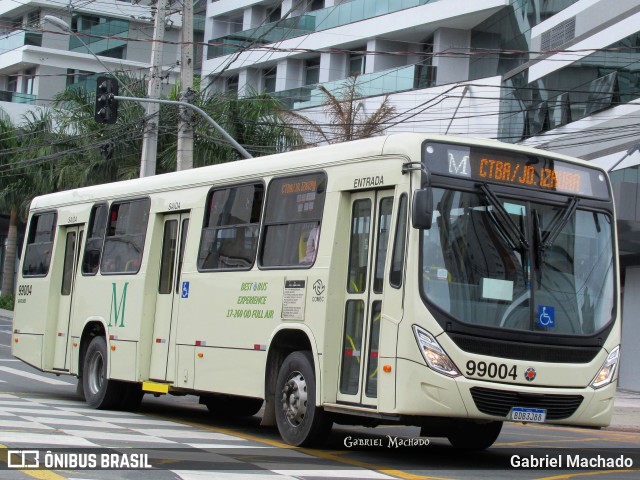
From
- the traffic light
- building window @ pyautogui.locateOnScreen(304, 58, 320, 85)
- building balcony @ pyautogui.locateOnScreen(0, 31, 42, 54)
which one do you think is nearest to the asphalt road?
the traffic light

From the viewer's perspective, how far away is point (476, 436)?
12.9 m

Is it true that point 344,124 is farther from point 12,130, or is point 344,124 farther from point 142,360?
point 142,360

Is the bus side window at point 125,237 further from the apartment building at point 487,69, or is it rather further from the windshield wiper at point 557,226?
the apartment building at point 487,69

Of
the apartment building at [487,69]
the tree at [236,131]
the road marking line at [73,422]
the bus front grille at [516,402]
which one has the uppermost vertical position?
the apartment building at [487,69]

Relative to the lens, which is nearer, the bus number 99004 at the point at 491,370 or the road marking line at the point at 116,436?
the bus number 99004 at the point at 491,370

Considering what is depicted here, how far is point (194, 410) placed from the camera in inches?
708

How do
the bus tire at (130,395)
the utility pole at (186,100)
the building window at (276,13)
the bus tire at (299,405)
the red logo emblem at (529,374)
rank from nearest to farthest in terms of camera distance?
the red logo emblem at (529,374) → the bus tire at (299,405) → the bus tire at (130,395) → the utility pole at (186,100) → the building window at (276,13)

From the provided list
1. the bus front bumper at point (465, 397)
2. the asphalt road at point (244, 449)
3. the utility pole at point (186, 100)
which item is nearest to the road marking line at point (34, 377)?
the asphalt road at point (244, 449)

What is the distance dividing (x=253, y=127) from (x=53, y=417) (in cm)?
2221

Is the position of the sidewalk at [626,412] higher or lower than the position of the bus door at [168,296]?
lower

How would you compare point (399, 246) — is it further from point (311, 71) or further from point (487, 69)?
point (311, 71)

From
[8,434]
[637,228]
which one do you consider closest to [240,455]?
[8,434]

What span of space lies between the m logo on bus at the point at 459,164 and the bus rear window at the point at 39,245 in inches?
376

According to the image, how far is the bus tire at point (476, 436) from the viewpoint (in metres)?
12.7
